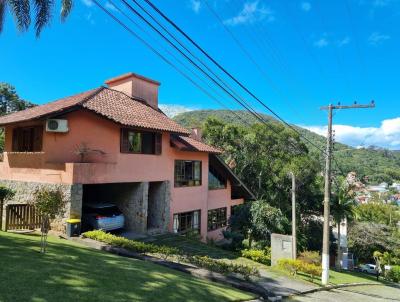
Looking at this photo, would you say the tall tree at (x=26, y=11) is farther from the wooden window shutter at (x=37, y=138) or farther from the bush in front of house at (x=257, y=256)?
the bush in front of house at (x=257, y=256)

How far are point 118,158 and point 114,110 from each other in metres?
2.99

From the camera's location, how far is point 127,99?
24.1 m

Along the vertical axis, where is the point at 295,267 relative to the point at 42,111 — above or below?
below

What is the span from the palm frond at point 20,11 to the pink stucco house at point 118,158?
4.25 m

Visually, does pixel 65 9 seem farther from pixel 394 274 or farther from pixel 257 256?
pixel 394 274

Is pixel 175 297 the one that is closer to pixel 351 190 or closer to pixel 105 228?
pixel 105 228

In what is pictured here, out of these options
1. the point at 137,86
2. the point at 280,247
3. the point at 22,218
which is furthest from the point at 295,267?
the point at 137,86

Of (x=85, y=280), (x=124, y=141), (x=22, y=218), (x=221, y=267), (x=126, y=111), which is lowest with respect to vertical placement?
(x=221, y=267)

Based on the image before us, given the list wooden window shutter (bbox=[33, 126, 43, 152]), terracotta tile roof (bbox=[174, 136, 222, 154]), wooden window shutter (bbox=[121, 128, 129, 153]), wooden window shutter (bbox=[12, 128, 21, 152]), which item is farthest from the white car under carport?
wooden window shutter (bbox=[12, 128, 21, 152])

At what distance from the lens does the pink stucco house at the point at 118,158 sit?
58.5ft

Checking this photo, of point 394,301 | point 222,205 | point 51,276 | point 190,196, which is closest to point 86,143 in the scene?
point 190,196

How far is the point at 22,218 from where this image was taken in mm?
16141

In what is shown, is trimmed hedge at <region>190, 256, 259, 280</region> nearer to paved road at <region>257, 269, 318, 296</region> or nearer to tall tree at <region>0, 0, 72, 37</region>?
paved road at <region>257, 269, 318, 296</region>

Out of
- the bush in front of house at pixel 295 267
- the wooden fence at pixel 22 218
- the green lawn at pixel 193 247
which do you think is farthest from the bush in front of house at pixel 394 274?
the wooden fence at pixel 22 218
